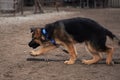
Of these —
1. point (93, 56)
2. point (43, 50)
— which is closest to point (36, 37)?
point (43, 50)

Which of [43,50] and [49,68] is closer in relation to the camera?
[49,68]

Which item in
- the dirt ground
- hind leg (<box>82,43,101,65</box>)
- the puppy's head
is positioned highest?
the puppy's head

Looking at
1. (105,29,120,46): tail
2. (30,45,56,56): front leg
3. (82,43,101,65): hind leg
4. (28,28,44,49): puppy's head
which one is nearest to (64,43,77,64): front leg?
(82,43,101,65): hind leg

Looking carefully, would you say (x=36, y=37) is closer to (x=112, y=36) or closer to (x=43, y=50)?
(x=43, y=50)

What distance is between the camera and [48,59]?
791 centimetres

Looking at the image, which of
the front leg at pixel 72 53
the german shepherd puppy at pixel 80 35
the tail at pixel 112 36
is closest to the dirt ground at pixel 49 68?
the front leg at pixel 72 53

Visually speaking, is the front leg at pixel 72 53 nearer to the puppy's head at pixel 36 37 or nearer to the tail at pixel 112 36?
the puppy's head at pixel 36 37

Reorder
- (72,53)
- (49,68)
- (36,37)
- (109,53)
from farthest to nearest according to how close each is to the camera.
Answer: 1. (36,37)
2. (72,53)
3. (109,53)
4. (49,68)

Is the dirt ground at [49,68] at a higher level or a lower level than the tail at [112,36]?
lower

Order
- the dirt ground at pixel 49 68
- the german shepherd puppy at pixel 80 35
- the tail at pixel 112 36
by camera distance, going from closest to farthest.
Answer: the dirt ground at pixel 49 68 < the german shepherd puppy at pixel 80 35 < the tail at pixel 112 36

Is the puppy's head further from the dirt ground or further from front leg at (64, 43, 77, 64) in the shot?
front leg at (64, 43, 77, 64)


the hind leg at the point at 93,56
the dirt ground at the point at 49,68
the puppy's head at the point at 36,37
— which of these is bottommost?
the dirt ground at the point at 49,68

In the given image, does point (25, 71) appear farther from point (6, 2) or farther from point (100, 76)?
point (6, 2)

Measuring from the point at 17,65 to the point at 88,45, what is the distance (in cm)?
140
